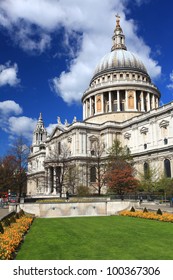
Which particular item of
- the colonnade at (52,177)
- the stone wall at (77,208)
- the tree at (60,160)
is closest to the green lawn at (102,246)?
the stone wall at (77,208)

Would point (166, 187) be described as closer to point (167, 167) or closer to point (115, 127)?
point (167, 167)

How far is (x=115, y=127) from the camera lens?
68688 millimetres

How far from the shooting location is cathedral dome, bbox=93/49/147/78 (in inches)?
3290

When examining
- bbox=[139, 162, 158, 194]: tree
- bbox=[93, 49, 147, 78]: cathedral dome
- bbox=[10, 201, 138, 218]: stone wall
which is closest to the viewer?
bbox=[10, 201, 138, 218]: stone wall

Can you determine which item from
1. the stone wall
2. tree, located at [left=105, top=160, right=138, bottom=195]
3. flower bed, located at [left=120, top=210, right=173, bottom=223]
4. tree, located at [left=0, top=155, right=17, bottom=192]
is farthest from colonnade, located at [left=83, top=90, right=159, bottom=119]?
flower bed, located at [left=120, top=210, right=173, bottom=223]

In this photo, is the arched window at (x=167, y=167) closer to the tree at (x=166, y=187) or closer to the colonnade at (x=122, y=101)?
the tree at (x=166, y=187)

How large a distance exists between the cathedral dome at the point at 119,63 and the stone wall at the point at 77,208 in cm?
5630

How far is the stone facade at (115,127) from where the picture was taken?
184 feet

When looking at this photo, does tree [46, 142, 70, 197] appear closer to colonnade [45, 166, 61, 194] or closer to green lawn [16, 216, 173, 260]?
colonnade [45, 166, 61, 194]

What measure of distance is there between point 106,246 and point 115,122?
5707 cm

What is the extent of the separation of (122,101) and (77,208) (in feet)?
163

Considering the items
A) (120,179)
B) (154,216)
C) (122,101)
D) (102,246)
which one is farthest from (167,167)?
(102,246)
